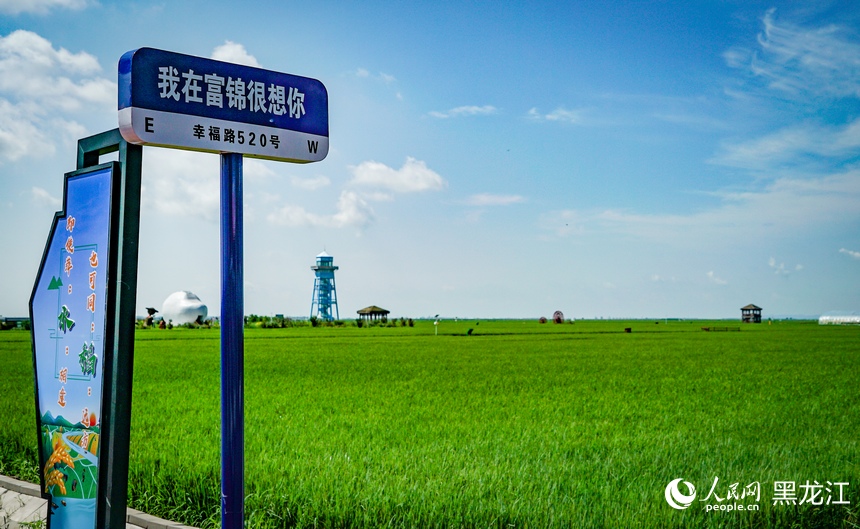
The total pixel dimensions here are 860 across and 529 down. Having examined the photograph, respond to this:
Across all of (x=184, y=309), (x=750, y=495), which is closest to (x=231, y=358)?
(x=750, y=495)

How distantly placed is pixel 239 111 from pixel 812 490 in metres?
4.91

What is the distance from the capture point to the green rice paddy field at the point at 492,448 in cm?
469

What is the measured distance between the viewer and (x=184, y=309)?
2466 inches

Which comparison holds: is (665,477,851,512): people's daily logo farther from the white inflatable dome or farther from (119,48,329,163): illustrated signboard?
the white inflatable dome

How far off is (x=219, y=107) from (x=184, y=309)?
207 feet

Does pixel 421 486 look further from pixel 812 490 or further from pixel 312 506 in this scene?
pixel 812 490

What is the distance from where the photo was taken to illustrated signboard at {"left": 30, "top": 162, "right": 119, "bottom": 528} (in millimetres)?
3873

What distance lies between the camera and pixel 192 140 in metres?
3.10

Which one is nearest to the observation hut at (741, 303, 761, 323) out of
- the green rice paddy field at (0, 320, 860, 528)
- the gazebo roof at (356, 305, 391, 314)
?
the gazebo roof at (356, 305, 391, 314)

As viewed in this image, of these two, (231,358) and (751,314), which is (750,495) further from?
(751,314)

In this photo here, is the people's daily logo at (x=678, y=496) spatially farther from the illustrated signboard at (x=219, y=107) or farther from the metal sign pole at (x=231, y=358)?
the illustrated signboard at (x=219, y=107)

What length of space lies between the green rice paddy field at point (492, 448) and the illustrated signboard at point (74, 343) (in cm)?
94

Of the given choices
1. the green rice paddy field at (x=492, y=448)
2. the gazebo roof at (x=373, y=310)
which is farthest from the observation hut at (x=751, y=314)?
the green rice paddy field at (x=492, y=448)

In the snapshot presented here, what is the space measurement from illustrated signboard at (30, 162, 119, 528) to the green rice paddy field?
94 cm
